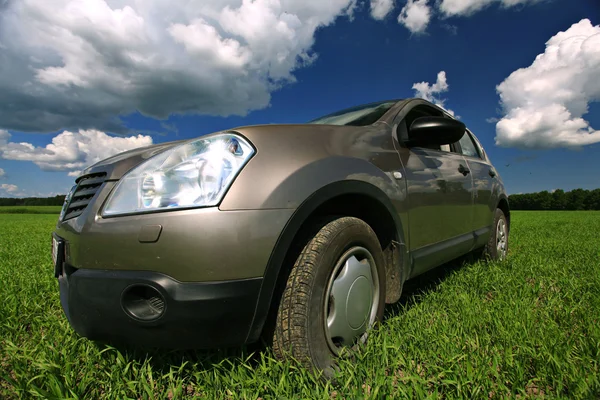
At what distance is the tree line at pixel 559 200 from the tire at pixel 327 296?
65747 millimetres

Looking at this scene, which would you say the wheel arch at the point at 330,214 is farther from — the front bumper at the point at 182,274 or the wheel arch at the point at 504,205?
the wheel arch at the point at 504,205

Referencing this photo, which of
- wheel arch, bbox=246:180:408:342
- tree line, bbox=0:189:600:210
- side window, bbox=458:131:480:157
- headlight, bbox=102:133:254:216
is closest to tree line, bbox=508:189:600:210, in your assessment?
tree line, bbox=0:189:600:210

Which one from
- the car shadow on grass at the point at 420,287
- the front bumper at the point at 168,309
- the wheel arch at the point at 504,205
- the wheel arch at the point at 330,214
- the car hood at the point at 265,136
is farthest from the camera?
the wheel arch at the point at 504,205

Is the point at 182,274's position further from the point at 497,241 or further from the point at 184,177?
the point at 497,241

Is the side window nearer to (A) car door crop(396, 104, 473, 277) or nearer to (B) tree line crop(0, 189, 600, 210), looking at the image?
(A) car door crop(396, 104, 473, 277)

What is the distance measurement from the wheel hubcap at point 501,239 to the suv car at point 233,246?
9.34ft

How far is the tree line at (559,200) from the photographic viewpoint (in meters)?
56.8

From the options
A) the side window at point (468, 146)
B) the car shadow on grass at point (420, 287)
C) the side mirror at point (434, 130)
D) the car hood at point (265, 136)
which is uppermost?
the side window at point (468, 146)

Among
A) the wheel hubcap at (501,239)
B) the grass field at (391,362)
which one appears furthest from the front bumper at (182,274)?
the wheel hubcap at (501,239)

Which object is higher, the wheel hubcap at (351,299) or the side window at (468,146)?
the side window at (468,146)

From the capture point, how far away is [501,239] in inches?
160

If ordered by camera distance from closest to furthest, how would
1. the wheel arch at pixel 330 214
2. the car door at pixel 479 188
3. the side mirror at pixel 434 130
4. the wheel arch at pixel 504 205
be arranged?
the wheel arch at pixel 330 214, the side mirror at pixel 434 130, the car door at pixel 479 188, the wheel arch at pixel 504 205

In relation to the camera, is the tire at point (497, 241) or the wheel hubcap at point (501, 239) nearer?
the tire at point (497, 241)

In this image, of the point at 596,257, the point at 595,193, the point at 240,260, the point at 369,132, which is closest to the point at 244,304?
the point at 240,260
